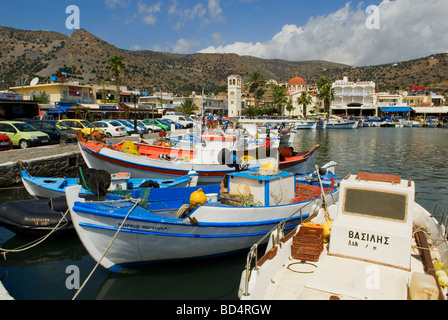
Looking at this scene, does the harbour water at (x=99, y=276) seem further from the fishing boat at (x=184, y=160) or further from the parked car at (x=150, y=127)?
the parked car at (x=150, y=127)

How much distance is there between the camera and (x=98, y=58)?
124 m

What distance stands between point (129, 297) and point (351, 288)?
4.91 m

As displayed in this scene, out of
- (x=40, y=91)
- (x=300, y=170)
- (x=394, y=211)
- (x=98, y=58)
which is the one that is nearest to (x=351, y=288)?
(x=394, y=211)

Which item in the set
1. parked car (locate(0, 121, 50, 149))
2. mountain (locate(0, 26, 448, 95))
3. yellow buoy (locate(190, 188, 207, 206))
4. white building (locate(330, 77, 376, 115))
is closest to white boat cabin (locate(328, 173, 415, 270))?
yellow buoy (locate(190, 188, 207, 206))

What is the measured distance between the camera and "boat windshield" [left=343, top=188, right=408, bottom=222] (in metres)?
6.41

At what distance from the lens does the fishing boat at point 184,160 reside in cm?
1756

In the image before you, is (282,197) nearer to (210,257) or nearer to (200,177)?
(210,257)

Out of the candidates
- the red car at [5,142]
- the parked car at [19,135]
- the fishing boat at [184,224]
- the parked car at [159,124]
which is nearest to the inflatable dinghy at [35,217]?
the fishing boat at [184,224]

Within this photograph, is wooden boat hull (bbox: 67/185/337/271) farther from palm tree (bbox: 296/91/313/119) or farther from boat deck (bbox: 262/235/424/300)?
palm tree (bbox: 296/91/313/119)

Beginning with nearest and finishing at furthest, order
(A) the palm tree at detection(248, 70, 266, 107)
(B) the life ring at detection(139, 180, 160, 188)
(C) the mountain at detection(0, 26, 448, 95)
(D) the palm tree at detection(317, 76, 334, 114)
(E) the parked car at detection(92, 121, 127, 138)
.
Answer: (B) the life ring at detection(139, 180, 160, 188)
(E) the parked car at detection(92, 121, 127, 138)
(D) the palm tree at detection(317, 76, 334, 114)
(A) the palm tree at detection(248, 70, 266, 107)
(C) the mountain at detection(0, 26, 448, 95)

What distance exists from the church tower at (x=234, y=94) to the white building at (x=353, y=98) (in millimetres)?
32861

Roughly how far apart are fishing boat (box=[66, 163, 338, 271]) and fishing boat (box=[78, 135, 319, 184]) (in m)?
6.00

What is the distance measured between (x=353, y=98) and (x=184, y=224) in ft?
357

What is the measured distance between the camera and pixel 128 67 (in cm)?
12544
